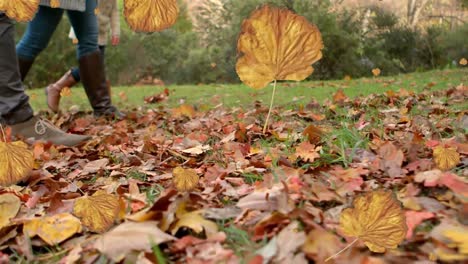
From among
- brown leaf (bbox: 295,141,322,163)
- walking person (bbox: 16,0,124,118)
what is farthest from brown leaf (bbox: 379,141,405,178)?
walking person (bbox: 16,0,124,118)

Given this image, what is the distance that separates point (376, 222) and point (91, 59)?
3.42m

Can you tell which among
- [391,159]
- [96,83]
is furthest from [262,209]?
[96,83]

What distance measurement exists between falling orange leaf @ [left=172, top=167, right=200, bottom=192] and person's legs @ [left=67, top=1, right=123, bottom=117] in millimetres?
2675

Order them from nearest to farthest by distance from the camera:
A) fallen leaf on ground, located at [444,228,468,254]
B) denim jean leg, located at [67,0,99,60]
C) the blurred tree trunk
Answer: fallen leaf on ground, located at [444,228,468,254], denim jean leg, located at [67,0,99,60], the blurred tree trunk

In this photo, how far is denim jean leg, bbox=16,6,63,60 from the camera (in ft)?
11.2

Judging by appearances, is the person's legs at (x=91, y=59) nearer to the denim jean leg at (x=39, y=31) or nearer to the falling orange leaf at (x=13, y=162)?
the denim jean leg at (x=39, y=31)

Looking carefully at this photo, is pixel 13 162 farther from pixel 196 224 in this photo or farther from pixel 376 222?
pixel 376 222

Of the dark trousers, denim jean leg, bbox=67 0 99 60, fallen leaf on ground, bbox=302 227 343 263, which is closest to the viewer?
fallen leaf on ground, bbox=302 227 343 263

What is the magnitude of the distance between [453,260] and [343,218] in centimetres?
19

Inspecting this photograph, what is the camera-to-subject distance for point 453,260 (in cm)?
79

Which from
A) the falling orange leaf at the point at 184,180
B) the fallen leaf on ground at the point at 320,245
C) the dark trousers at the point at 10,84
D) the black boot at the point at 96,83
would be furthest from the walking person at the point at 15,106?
the fallen leaf on ground at the point at 320,245

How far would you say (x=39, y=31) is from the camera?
3.50 metres

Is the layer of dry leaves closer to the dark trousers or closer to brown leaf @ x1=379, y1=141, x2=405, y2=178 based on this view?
brown leaf @ x1=379, y1=141, x2=405, y2=178

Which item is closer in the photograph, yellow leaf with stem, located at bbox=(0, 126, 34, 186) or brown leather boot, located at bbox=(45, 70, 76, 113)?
yellow leaf with stem, located at bbox=(0, 126, 34, 186)
